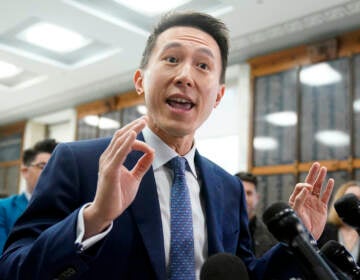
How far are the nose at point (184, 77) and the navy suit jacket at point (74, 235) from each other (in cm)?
24

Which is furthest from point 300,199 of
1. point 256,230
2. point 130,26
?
point 130,26

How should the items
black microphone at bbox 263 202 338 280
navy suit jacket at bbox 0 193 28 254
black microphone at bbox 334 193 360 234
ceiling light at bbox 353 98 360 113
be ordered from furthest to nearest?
ceiling light at bbox 353 98 360 113, navy suit jacket at bbox 0 193 28 254, black microphone at bbox 334 193 360 234, black microphone at bbox 263 202 338 280

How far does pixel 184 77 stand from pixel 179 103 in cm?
8

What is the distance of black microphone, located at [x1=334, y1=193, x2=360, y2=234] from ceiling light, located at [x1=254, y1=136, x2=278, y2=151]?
5.16 meters

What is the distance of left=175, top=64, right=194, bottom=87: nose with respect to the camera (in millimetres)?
1353

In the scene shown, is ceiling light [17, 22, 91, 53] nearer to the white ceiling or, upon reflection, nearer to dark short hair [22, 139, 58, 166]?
the white ceiling

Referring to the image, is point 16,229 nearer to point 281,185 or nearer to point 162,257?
point 162,257

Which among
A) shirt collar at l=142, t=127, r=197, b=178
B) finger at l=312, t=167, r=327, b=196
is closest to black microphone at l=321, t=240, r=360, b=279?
finger at l=312, t=167, r=327, b=196

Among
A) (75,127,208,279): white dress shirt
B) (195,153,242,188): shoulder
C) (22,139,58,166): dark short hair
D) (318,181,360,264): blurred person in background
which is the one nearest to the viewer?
(75,127,208,279): white dress shirt

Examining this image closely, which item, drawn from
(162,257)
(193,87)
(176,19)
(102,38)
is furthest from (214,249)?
(102,38)

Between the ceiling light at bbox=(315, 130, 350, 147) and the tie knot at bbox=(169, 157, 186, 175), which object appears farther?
the ceiling light at bbox=(315, 130, 350, 147)

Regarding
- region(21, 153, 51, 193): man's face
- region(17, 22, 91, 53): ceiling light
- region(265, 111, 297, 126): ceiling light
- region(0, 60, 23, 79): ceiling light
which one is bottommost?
region(21, 153, 51, 193): man's face

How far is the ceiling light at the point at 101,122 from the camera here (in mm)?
8484

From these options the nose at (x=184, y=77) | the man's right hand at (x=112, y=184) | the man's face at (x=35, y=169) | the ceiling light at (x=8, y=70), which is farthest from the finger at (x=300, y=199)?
the ceiling light at (x=8, y=70)
